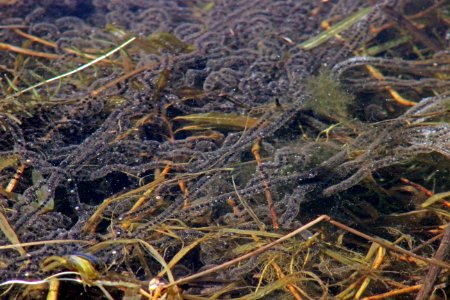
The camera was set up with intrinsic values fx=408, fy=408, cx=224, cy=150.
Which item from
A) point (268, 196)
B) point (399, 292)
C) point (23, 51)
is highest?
point (23, 51)

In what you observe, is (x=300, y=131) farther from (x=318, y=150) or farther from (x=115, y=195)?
(x=115, y=195)

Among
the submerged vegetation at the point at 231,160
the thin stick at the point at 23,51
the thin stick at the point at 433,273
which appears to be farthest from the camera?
the thin stick at the point at 23,51

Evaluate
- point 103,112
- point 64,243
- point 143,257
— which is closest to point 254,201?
point 143,257

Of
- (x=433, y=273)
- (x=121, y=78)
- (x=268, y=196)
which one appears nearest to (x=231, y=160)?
(x=268, y=196)

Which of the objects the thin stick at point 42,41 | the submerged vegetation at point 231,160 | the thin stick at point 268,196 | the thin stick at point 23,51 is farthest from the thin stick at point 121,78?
the thin stick at point 268,196

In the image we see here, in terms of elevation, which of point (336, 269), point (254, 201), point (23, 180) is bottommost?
point (336, 269)

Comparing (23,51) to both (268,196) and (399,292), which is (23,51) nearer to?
(268,196)

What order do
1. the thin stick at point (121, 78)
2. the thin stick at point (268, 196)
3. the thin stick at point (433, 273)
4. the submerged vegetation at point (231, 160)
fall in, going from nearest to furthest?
the thin stick at point (433, 273)
the submerged vegetation at point (231, 160)
the thin stick at point (268, 196)
the thin stick at point (121, 78)

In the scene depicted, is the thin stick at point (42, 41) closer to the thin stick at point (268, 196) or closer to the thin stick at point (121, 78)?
the thin stick at point (121, 78)
